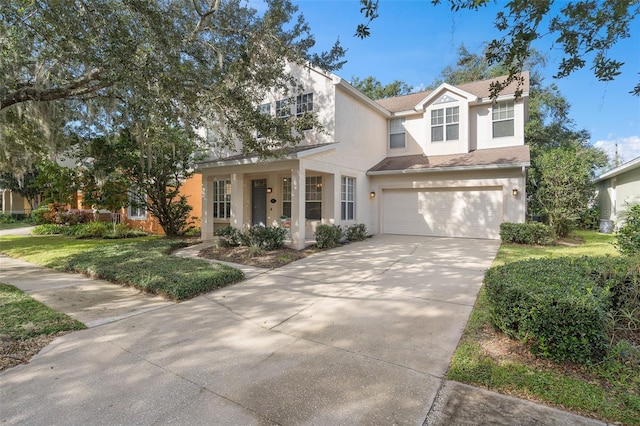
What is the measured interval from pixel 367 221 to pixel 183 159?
8103mm

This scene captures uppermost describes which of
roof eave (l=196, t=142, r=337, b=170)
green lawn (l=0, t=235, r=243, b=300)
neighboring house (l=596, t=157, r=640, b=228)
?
roof eave (l=196, t=142, r=337, b=170)

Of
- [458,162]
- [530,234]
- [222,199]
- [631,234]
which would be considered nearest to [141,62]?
[222,199]

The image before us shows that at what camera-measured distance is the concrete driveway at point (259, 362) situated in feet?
8.39

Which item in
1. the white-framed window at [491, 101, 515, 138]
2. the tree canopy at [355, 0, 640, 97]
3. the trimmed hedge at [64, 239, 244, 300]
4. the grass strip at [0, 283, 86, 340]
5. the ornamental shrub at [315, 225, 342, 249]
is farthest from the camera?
the white-framed window at [491, 101, 515, 138]

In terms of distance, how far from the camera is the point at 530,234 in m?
10.2

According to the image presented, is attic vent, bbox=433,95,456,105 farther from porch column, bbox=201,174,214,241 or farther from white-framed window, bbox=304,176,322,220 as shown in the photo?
porch column, bbox=201,174,214,241

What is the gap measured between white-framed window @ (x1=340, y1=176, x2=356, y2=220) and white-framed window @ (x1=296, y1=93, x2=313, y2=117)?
2.99 meters

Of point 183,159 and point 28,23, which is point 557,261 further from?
point 183,159

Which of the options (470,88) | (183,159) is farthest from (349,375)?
(470,88)

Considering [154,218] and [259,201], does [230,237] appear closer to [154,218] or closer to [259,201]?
[259,201]

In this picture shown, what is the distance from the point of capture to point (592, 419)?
7.79ft

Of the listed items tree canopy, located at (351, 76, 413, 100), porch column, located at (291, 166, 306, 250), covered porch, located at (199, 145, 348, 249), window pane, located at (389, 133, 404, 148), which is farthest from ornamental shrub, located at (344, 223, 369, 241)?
tree canopy, located at (351, 76, 413, 100)

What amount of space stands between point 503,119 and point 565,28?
11.1m

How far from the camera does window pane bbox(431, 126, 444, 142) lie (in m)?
14.0
